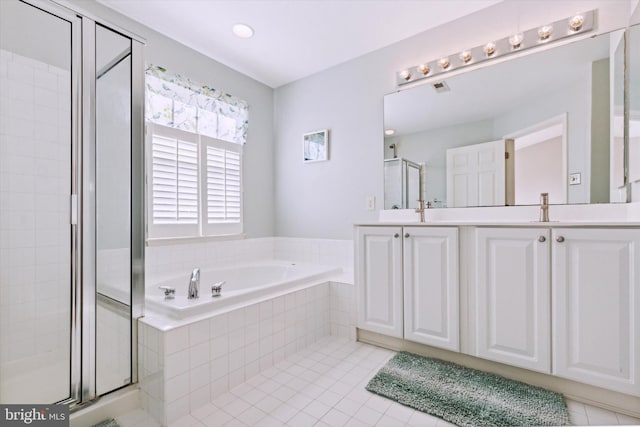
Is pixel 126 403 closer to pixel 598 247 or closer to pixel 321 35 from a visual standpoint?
pixel 598 247

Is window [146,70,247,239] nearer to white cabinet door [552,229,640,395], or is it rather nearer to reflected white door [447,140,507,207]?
reflected white door [447,140,507,207]

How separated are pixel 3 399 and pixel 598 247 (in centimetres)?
272

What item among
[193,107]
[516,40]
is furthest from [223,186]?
[516,40]

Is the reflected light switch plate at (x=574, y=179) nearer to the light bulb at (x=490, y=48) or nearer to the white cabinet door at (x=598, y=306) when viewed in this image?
the white cabinet door at (x=598, y=306)

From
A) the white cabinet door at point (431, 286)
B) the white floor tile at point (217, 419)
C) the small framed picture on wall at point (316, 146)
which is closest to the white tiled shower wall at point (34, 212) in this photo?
the white floor tile at point (217, 419)

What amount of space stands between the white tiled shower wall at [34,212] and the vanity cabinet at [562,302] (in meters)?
2.16

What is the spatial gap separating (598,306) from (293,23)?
8.51 feet

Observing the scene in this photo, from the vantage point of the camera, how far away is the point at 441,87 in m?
2.38

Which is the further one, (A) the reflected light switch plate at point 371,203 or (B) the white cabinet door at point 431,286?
(A) the reflected light switch plate at point 371,203

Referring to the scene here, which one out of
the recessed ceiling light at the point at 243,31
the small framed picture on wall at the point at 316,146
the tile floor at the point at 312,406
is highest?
the recessed ceiling light at the point at 243,31

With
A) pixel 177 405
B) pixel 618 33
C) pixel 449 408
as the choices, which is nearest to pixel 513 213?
pixel 618 33

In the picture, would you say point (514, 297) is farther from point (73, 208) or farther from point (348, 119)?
point (73, 208)

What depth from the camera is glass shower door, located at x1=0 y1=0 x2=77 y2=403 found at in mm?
1340

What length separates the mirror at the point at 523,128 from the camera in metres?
1.80
